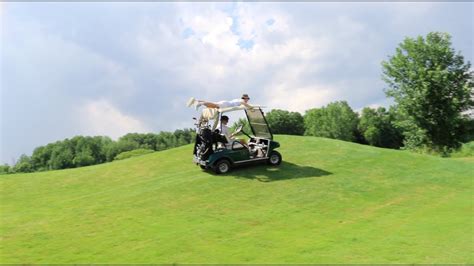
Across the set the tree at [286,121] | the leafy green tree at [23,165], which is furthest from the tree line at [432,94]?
the leafy green tree at [23,165]

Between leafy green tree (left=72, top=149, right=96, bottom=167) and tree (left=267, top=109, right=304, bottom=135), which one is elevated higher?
tree (left=267, top=109, right=304, bottom=135)

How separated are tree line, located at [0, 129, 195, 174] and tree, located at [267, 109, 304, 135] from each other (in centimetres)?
3104

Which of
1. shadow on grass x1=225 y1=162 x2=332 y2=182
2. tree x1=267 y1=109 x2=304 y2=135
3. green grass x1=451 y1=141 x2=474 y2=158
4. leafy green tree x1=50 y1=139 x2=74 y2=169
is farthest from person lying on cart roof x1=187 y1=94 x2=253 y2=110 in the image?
leafy green tree x1=50 y1=139 x2=74 y2=169

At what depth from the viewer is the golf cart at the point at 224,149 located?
15.5 meters

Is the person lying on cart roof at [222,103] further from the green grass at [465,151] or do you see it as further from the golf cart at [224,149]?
the green grass at [465,151]

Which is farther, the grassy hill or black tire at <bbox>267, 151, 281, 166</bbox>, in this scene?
black tire at <bbox>267, 151, 281, 166</bbox>

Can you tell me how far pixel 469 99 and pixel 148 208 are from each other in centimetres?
3156

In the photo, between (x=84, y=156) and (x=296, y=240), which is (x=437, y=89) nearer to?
(x=296, y=240)

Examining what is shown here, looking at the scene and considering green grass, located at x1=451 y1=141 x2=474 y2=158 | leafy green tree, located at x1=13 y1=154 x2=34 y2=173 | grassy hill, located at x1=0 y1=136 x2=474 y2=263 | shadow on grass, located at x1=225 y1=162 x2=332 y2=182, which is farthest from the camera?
leafy green tree, located at x1=13 y1=154 x2=34 y2=173

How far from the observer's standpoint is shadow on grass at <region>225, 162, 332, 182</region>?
15320 mm

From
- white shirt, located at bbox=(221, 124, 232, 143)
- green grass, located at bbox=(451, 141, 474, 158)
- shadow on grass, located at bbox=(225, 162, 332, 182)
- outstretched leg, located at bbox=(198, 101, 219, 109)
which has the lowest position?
shadow on grass, located at bbox=(225, 162, 332, 182)

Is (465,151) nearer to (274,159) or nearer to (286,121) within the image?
(274,159)

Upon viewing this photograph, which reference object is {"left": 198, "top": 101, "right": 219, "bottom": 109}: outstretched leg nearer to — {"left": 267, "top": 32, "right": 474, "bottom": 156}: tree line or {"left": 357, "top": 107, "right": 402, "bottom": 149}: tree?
{"left": 267, "top": 32, "right": 474, "bottom": 156}: tree line

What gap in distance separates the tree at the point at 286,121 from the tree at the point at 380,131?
56.5ft
